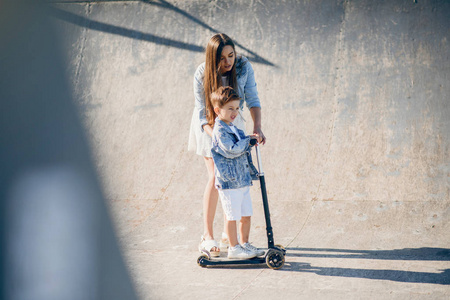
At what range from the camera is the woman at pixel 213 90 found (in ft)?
11.1

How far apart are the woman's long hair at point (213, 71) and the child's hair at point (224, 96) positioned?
0.18m

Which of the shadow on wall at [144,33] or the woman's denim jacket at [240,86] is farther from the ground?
the shadow on wall at [144,33]

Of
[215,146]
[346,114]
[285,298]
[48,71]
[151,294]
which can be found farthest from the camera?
[48,71]

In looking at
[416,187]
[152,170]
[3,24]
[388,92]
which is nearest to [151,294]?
[152,170]

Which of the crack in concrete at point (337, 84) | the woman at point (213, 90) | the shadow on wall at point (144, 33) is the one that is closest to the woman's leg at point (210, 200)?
the woman at point (213, 90)

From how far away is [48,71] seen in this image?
6.29 meters

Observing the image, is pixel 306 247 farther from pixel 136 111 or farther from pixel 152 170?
pixel 136 111

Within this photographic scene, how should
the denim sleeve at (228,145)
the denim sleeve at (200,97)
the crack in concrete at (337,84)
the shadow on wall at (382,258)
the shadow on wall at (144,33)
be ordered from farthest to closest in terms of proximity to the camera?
the shadow on wall at (144,33) < the crack in concrete at (337,84) < the denim sleeve at (200,97) < the denim sleeve at (228,145) < the shadow on wall at (382,258)

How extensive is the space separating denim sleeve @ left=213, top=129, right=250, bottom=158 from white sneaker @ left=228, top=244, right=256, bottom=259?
667 mm

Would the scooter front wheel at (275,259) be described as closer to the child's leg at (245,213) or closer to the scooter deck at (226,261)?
the scooter deck at (226,261)

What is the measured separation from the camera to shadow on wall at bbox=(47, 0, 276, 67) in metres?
5.80

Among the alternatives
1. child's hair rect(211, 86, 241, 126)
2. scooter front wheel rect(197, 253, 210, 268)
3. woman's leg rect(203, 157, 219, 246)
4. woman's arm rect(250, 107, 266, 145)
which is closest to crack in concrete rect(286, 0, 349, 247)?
woman's leg rect(203, 157, 219, 246)

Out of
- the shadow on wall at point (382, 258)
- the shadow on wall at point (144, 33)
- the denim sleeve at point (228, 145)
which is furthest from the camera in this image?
the shadow on wall at point (144, 33)

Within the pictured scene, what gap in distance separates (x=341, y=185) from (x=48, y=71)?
4.07 m
